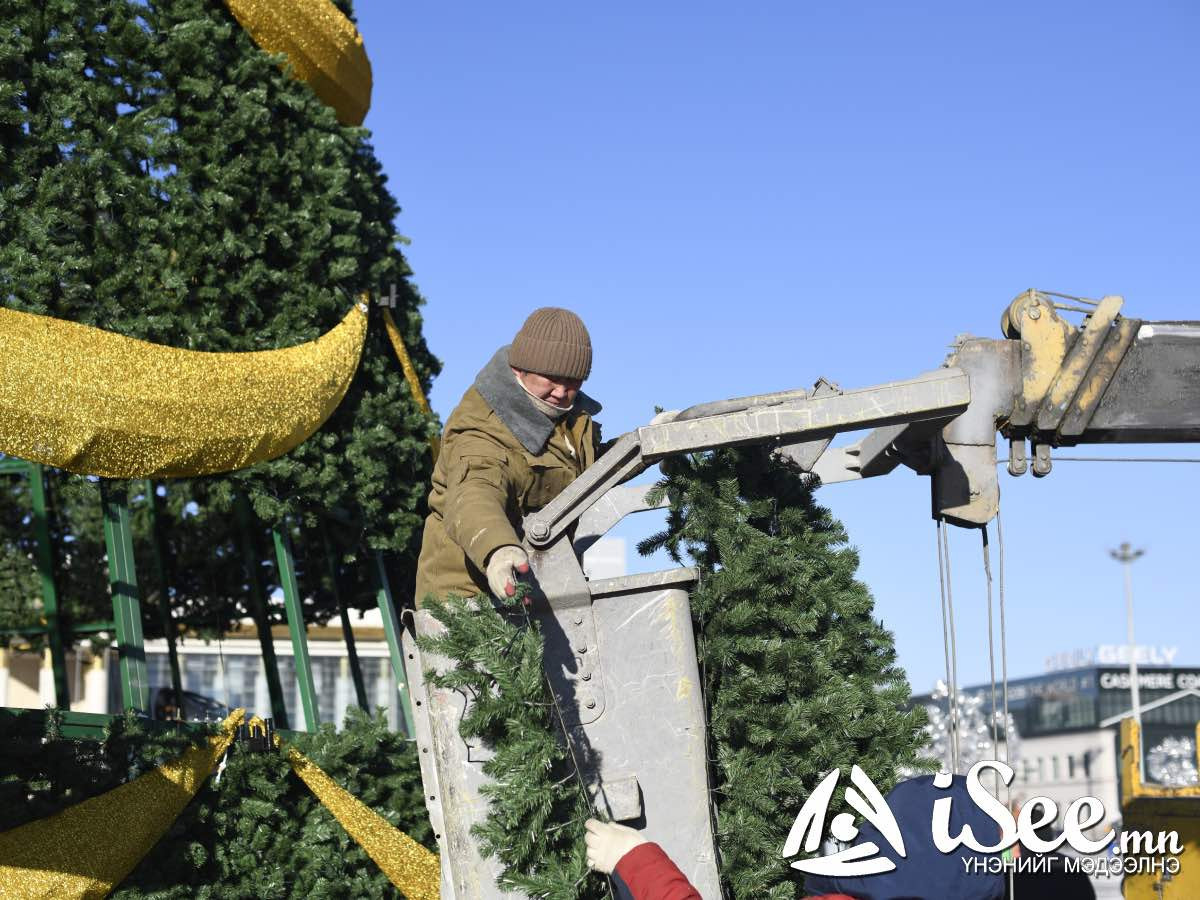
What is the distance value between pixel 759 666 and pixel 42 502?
17.6ft

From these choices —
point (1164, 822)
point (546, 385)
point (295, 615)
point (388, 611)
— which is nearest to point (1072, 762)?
point (1164, 822)

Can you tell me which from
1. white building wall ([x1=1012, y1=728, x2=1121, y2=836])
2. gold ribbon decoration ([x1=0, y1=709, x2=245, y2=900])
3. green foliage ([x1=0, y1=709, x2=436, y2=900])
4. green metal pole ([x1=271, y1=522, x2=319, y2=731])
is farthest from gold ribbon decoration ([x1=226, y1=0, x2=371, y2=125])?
white building wall ([x1=1012, y1=728, x2=1121, y2=836])

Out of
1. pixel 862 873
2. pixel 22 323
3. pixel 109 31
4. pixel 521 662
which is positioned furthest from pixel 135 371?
pixel 862 873

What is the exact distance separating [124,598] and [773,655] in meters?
4.08

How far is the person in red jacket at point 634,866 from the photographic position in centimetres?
292

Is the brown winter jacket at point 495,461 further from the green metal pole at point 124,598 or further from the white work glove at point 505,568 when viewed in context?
the green metal pole at point 124,598

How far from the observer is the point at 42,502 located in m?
7.98

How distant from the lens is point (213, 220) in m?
7.20

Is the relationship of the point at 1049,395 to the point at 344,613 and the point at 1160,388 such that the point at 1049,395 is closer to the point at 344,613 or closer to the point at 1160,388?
the point at 1160,388

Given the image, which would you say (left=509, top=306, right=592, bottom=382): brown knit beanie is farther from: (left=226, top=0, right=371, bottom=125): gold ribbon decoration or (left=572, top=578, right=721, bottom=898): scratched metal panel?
(left=226, top=0, right=371, bottom=125): gold ribbon decoration

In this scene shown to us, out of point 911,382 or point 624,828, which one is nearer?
point 624,828

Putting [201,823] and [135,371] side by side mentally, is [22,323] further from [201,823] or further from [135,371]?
[201,823]

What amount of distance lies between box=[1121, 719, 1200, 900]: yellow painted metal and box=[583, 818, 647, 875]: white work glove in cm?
408

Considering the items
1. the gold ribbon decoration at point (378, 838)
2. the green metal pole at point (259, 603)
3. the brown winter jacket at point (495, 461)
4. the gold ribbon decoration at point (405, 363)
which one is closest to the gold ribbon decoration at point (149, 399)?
the gold ribbon decoration at point (405, 363)
